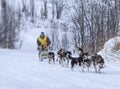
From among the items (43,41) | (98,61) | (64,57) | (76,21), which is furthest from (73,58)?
(76,21)

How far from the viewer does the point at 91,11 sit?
160 feet

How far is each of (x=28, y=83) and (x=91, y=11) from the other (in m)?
37.7

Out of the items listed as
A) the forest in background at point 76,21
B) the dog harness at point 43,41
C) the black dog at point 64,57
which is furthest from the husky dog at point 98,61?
the forest in background at point 76,21

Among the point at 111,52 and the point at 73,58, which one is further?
the point at 111,52

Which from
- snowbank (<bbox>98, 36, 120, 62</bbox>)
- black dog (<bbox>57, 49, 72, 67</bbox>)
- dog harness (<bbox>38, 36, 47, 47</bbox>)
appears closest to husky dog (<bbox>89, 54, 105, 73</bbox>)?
black dog (<bbox>57, 49, 72, 67</bbox>)

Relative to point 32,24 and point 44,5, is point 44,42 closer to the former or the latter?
point 32,24

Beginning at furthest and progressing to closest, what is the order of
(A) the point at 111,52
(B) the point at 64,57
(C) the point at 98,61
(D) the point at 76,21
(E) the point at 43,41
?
1. (D) the point at 76,21
2. (E) the point at 43,41
3. (A) the point at 111,52
4. (B) the point at 64,57
5. (C) the point at 98,61

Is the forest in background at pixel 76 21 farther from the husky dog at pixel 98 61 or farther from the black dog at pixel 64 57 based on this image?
the husky dog at pixel 98 61

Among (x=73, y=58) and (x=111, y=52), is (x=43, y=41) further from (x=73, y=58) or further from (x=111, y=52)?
(x=73, y=58)

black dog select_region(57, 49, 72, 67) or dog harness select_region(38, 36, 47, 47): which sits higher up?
dog harness select_region(38, 36, 47, 47)

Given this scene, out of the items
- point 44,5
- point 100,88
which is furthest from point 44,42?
point 44,5

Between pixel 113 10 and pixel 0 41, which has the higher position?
pixel 113 10

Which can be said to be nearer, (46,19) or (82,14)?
(82,14)

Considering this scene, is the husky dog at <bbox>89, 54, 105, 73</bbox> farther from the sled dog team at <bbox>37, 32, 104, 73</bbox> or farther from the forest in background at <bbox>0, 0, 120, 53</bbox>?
the forest in background at <bbox>0, 0, 120, 53</bbox>
